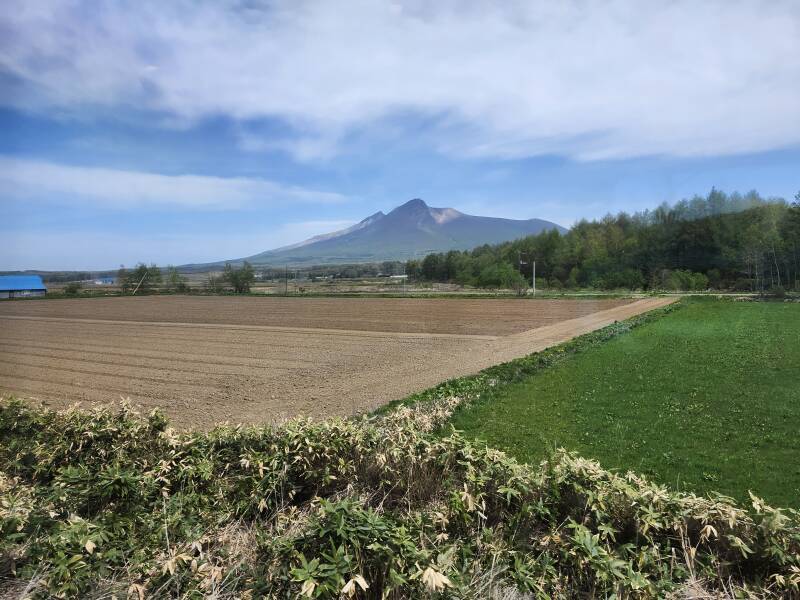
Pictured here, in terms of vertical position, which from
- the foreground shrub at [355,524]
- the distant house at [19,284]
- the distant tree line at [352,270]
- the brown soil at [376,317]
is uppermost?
the distant tree line at [352,270]

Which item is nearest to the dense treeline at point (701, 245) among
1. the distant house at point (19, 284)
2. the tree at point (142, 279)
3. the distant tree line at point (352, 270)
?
the distant house at point (19, 284)

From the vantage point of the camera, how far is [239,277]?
51.0 metres

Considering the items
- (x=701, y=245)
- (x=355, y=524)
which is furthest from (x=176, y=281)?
(x=355, y=524)

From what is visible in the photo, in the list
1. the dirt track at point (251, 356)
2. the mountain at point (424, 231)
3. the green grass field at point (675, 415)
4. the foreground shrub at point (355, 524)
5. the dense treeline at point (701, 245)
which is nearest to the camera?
the foreground shrub at point (355, 524)

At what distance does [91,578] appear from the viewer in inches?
69.5

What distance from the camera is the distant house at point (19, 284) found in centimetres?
479

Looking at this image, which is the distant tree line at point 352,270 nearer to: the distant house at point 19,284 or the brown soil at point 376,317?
the brown soil at point 376,317

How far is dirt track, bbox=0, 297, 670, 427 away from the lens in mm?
7600

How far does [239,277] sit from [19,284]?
48034 mm

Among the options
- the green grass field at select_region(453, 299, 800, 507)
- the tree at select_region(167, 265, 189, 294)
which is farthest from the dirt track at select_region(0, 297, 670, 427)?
the tree at select_region(167, 265, 189, 294)

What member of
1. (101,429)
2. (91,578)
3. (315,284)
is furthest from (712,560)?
(315,284)

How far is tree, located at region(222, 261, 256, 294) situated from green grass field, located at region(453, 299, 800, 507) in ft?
151

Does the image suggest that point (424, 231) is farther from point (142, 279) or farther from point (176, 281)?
point (176, 281)

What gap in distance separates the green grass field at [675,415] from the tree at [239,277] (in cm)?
4588
